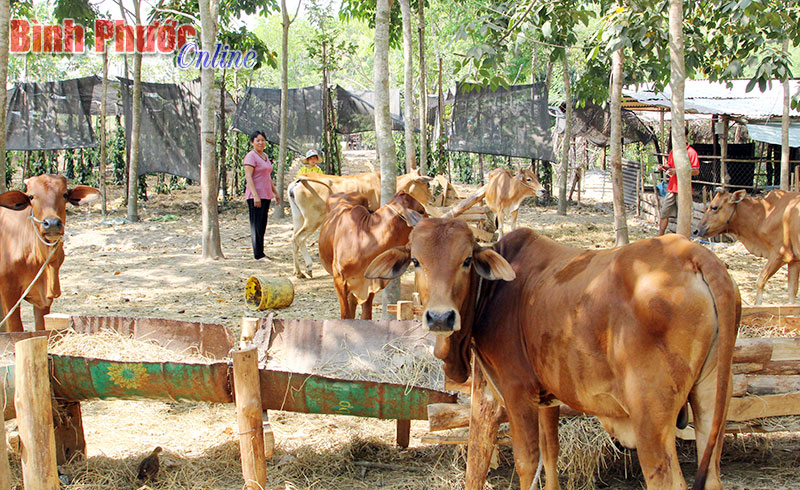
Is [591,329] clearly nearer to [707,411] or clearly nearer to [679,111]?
[707,411]

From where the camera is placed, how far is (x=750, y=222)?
29.9 feet

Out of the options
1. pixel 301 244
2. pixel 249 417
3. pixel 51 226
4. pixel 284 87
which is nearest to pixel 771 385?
pixel 249 417

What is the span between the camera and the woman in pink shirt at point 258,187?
33.8 feet

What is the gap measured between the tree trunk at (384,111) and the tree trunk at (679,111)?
8.20ft

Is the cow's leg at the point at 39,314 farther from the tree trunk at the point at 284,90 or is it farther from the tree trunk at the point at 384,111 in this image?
the tree trunk at the point at 284,90

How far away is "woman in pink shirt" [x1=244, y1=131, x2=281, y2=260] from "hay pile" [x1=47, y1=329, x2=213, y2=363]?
5.35 meters

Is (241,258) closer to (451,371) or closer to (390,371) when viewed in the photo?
(390,371)

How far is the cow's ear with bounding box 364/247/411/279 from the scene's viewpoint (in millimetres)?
3703

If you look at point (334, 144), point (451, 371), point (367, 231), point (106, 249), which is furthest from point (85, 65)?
point (451, 371)

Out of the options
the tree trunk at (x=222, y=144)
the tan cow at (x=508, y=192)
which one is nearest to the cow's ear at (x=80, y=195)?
the tan cow at (x=508, y=192)

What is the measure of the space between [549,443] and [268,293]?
15.5 ft

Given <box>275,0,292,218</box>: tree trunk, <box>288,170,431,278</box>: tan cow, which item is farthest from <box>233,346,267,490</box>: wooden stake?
<box>275,0,292,218</box>: tree trunk

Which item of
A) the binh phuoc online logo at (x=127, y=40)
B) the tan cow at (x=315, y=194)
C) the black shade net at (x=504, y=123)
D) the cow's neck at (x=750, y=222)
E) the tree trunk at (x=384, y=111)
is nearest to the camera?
the tree trunk at (x=384, y=111)

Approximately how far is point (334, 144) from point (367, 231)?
10.1 metres
